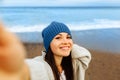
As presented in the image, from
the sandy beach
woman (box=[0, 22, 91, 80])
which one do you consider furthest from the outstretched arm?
the sandy beach

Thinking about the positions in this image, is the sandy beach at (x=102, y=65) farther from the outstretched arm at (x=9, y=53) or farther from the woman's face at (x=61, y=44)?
the outstretched arm at (x=9, y=53)

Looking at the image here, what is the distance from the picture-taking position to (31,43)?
12484mm

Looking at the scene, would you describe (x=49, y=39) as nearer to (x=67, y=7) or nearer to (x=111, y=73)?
(x=111, y=73)

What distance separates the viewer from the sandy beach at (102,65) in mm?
9375

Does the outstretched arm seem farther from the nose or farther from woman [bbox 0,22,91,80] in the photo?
the nose

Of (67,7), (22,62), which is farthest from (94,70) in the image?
(67,7)

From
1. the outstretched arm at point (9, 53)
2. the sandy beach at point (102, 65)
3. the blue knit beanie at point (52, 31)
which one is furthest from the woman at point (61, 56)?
the sandy beach at point (102, 65)

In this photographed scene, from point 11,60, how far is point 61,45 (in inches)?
105

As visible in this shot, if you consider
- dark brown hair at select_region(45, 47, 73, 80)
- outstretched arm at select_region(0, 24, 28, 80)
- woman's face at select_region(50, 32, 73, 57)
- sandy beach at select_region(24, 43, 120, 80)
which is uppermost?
outstretched arm at select_region(0, 24, 28, 80)

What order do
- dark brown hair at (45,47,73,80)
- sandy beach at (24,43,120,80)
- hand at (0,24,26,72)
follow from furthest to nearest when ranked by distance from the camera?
1. sandy beach at (24,43,120,80)
2. dark brown hair at (45,47,73,80)
3. hand at (0,24,26,72)

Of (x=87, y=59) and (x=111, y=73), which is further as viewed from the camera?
(x=111, y=73)

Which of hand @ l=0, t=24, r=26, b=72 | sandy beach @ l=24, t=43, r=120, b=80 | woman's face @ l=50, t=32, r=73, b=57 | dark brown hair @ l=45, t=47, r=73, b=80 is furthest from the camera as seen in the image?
sandy beach @ l=24, t=43, r=120, b=80

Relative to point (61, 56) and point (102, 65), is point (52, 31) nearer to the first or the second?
point (61, 56)

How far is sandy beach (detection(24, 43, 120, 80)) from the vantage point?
9375 mm
